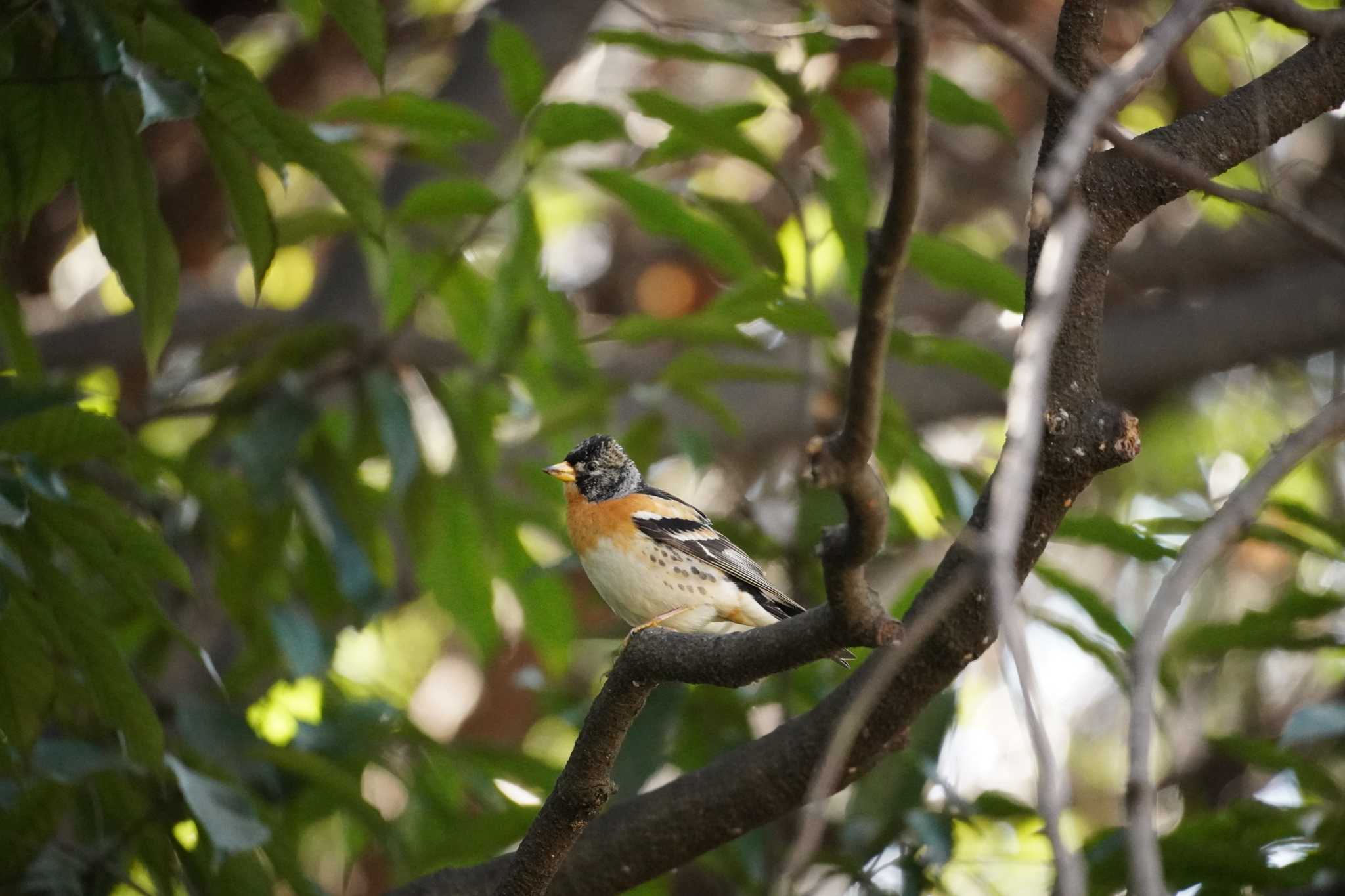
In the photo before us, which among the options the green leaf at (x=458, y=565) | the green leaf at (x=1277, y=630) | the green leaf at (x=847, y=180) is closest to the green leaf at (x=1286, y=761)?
the green leaf at (x=1277, y=630)

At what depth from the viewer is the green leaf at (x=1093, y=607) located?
15.5 ft

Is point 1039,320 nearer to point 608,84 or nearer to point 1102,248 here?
point 1102,248

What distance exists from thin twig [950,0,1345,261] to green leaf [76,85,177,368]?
7.94 feet

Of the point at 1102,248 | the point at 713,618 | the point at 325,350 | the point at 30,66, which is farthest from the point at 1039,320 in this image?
the point at 325,350

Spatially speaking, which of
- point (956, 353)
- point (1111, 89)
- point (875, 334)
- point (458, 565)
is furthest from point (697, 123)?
point (1111, 89)

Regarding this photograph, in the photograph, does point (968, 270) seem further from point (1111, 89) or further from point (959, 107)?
point (1111, 89)

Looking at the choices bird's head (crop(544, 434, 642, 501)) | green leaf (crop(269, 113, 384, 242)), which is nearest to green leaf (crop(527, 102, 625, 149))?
green leaf (crop(269, 113, 384, 242))

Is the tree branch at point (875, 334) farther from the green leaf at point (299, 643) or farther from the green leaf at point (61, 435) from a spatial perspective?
the green leaf at point (299, 643)

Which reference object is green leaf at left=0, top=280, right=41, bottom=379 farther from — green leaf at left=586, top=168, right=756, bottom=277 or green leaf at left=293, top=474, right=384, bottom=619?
green leaf at left=586, top=168, right=756, bottom=277

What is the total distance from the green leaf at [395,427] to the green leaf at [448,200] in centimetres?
71

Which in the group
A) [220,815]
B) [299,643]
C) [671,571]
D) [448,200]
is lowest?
[220,815]

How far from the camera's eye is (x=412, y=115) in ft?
16.8

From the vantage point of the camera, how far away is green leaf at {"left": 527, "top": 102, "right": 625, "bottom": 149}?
16.2 feet

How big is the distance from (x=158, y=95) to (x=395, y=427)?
228cm
